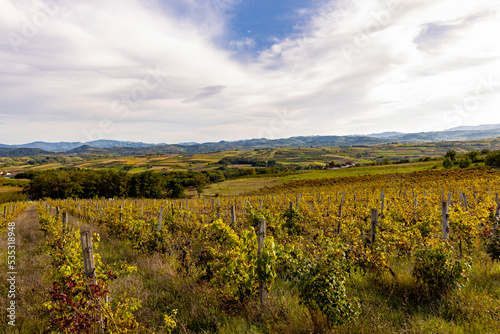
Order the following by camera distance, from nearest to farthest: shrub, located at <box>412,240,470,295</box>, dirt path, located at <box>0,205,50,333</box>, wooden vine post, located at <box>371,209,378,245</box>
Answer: shrub, located at <box>412,240,470,295</box>, dirt path, located at <box>0,205,50,333</box>, wooden vine post, located at <box>371,209,378,245</box>

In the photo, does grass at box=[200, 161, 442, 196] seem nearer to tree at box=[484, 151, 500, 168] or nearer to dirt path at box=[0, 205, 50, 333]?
tree at box=[484, 151, 500, 168]

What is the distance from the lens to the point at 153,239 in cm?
880

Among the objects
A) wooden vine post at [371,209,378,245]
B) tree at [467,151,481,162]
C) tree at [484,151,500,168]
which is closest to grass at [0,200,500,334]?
wooden vine post at [371,209,378,245]

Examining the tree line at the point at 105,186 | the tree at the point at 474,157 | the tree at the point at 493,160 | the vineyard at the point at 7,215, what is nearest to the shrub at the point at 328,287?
the vineyard at the point at 7,215

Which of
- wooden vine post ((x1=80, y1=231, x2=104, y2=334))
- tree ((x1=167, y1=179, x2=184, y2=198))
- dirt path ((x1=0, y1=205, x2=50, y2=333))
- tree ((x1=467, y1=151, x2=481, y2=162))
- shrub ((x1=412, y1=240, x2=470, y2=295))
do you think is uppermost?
wooden vine post ((x1=80, y1=231, x2=104, y2=334))

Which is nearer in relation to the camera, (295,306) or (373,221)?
(295,306)

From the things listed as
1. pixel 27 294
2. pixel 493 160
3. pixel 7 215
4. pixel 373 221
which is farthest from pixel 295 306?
pixel 493 160

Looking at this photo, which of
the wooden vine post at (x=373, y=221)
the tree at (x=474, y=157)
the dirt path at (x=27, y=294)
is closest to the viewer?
the dirt path at (x=27, y=294)

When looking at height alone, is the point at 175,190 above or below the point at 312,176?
below

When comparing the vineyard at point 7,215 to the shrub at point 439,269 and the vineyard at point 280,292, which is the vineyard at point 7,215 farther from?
the shrub at point 439,269

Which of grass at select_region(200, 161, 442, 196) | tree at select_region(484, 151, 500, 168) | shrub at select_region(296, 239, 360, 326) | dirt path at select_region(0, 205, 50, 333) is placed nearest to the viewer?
shrub at select_region(296, 239, 360, 326)

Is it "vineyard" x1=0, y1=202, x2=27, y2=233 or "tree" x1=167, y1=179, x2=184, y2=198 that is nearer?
"vineyard" x1=0, y1=202, x2=27, y2=233

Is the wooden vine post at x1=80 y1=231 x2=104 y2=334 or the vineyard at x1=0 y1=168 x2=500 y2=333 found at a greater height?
the wooden vine post at x1=80 y1=231 x2=104 y2=334

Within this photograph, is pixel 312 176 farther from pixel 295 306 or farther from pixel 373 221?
pixel 295 306
